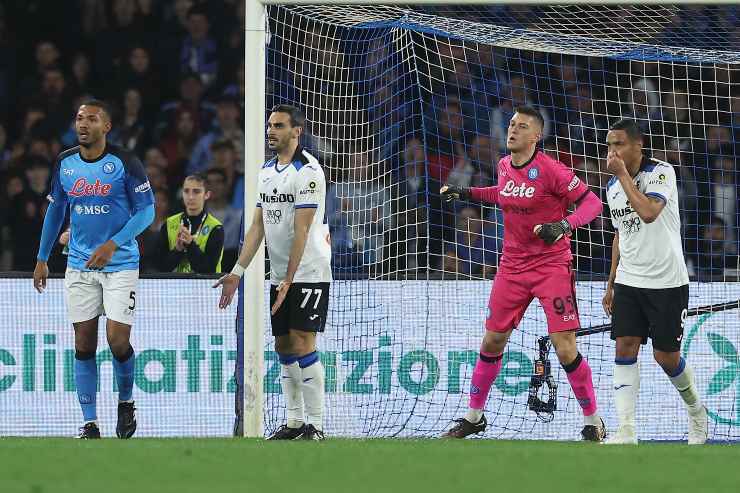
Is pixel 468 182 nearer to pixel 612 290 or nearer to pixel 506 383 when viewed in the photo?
pixel 506 383

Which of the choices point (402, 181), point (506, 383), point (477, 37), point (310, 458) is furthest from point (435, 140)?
point (310, 458)

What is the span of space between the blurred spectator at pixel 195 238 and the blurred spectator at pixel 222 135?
12.6 feet

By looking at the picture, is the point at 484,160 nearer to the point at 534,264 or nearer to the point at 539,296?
the point at 534,264

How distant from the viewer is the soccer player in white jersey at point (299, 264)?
9.09m

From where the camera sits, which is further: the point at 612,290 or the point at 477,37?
the point at 477,37

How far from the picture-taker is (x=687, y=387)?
30.2 ft

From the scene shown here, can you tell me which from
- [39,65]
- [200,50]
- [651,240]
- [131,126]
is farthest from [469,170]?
[39,65]

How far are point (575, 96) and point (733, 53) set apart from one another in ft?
5.33

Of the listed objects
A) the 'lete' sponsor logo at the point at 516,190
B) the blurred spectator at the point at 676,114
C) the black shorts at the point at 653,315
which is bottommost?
the black shorts at the point at 653,315

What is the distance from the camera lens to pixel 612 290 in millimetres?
9570

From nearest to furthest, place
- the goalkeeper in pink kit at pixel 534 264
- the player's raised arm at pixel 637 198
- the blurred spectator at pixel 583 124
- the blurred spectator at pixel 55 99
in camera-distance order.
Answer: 1. the player's raised arm at pixel 637 198
2. the goalkeeper in pink kit at pixel 534 264
3. the blurred spectator at pixel 583 124
4. the blurred spectator at pixel 55 99

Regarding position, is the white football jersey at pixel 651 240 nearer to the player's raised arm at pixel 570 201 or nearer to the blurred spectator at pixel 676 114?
the player's raised arm at pixel 570 201

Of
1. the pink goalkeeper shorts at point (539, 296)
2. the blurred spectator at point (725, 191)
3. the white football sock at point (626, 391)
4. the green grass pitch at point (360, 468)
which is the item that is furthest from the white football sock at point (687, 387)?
the blurred spectator at point (725, 191)

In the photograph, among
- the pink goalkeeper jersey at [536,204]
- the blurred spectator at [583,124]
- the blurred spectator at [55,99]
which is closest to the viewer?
the pink goalkeeper jersey at [536,204]
